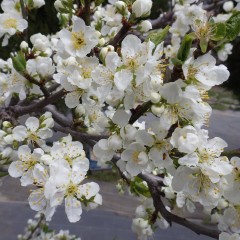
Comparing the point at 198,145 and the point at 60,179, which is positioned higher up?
the point at 198,145

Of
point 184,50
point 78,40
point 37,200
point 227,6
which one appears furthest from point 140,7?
point 227,6

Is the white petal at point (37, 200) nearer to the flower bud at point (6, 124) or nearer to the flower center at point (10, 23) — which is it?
the flower bud at point (6, 124)

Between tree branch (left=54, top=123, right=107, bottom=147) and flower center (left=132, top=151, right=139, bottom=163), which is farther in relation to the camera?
tree branch (left=54, top=123, right=107, bottom=147)

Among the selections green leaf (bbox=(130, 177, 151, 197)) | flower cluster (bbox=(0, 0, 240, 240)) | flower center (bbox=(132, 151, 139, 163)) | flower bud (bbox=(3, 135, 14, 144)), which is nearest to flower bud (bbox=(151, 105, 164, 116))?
flower cluster (bbox=(0, 0, 240, 240))

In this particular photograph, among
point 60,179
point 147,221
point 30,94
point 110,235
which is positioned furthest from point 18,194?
point 60,179

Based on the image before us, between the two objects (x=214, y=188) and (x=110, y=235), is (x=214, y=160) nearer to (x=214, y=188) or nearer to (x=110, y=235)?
(x=214, y=188)

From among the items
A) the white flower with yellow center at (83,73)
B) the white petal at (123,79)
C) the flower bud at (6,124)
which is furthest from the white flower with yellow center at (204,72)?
the flower bud at (6,124)

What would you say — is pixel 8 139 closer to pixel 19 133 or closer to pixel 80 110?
pixel 19 133

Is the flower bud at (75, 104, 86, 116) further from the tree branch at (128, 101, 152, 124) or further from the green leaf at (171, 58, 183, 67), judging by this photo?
the green leaf at (171, 58, 183, 67)
